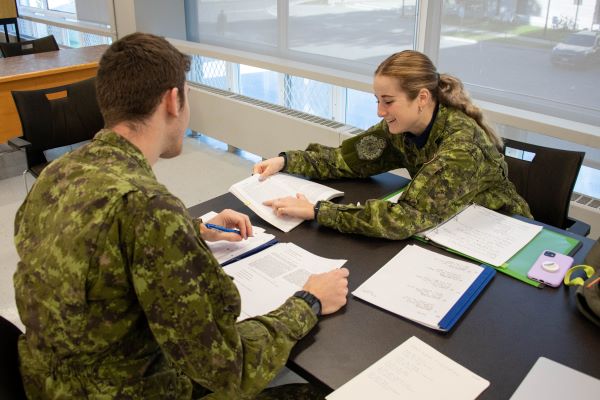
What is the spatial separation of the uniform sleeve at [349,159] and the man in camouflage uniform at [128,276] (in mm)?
902

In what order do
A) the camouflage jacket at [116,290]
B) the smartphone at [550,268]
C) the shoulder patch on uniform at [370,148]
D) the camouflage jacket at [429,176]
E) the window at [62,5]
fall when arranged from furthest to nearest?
1. the window at [62,5]
2. the shoulder patch on uniform at [370,148]
3. the camouflage jacket at [429,176]
4. the smartphone at [550,268]
5. the camouflage jacket at [116,290]

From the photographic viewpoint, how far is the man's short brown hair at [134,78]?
996 millimetres

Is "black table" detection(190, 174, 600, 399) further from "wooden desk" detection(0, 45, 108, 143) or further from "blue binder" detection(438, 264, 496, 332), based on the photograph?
"wooden desk" detection(0, 45, 108, 143)

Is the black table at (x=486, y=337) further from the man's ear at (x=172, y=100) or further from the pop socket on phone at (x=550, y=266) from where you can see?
the man's ear at (x=172, y=100)

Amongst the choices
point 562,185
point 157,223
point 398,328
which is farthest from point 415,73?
point 157,223

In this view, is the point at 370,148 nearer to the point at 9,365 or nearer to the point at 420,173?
the point at 420,173

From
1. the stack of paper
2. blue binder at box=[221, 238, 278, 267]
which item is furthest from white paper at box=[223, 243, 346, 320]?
the stack of paper

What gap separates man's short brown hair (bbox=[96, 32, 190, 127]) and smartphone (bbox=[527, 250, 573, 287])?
3.16 feet

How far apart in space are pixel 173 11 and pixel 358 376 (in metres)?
4.25

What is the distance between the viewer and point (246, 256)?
4.79ft

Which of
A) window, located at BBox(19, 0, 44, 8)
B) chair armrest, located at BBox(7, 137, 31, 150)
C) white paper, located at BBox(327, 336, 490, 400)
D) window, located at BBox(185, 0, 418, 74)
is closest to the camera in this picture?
white paper, located at BBox(327, 336, 490, 400)

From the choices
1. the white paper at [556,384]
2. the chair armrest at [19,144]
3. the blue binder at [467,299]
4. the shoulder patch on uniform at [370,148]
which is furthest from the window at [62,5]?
the white paper at [556,384]

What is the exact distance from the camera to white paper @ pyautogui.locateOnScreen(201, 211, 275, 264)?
4.80 feet

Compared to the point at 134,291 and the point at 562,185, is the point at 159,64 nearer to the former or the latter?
the point at 134,291
